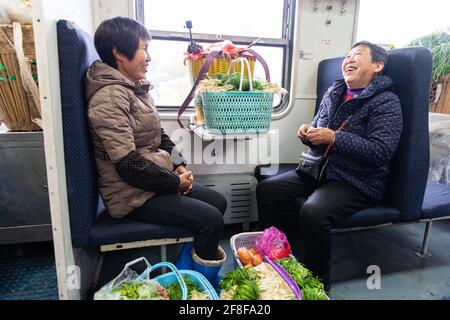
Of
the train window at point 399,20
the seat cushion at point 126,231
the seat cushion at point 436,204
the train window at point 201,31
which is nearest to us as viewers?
the seat cushion at point 126,231

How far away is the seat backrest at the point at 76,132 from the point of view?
110cm

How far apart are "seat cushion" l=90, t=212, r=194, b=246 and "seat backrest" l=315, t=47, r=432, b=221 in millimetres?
1154

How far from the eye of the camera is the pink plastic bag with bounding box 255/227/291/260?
1479mm

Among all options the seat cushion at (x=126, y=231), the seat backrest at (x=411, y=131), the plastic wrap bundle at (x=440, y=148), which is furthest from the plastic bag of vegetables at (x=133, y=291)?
the plastic wrap bundle at (x=440, y=148)

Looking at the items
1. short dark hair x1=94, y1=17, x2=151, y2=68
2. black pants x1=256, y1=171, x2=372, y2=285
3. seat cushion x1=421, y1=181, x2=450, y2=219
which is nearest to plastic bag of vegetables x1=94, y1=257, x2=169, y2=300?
black pants x1=256, y1=171, x2=372, y2=285

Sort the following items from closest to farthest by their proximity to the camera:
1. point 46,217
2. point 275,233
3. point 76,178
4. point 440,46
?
point 76,178 < point 275,233 < point 46,217 < point 440,46

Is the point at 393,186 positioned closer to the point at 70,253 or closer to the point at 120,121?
the point at 120,121


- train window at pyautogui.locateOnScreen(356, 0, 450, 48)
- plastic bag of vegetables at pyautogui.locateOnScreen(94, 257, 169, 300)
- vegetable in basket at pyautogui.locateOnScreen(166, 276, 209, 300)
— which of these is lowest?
vegetable in basket at pyautogui.locateOnScreen(166, 276, 209, 300)

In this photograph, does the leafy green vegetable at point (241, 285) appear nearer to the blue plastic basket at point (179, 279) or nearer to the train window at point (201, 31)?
the blue plastic basket at point (179, 279)

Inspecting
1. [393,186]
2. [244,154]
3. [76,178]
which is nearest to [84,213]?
[76,178]

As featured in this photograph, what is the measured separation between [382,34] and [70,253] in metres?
2.80

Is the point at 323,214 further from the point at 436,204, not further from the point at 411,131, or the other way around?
the point at 436,204

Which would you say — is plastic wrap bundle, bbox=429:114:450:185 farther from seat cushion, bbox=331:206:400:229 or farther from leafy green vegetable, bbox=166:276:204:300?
leafy green vegetable, bbox=166:276:204:300

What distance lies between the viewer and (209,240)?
4.43ft
